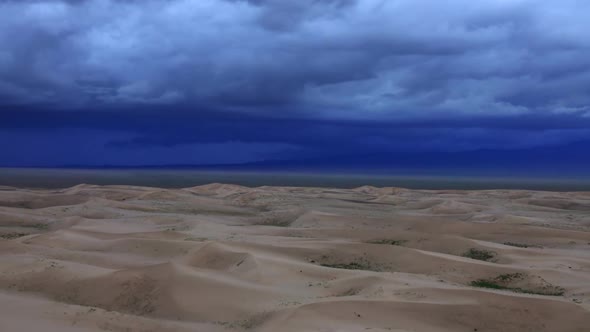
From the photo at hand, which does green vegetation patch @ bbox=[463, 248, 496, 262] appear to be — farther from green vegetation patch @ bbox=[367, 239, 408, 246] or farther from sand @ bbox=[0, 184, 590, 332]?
green vegetation patch @ bbox=[367, 239, 408, 246]

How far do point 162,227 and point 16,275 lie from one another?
10.1m

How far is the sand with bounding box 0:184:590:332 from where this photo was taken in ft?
30.3

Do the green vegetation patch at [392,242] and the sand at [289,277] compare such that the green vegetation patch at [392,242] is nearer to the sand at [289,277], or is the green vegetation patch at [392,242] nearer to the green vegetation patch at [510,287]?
the sand at [289,277]

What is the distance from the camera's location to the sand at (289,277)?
9242 mm

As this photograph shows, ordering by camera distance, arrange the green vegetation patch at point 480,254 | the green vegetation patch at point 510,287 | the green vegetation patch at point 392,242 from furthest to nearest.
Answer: the green vegetation patch at point 392,242 → the green vegetation patch at point 480,254 → the green vegetation patch at point 510,287

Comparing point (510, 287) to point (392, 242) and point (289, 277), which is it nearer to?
point (289, 277)

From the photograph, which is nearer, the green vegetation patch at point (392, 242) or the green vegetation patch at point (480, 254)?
the green vegetation patch at point (480, 254)

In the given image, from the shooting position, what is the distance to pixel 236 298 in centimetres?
1064

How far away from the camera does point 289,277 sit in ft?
41.9

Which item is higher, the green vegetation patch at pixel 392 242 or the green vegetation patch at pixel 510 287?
the green vegetation patch at pixel 392 242

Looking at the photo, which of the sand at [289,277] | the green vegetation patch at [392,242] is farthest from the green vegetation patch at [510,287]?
the green vegetation patch at [392,242]

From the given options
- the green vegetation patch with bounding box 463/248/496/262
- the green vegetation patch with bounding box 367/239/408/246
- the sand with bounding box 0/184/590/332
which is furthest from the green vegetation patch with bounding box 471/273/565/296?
the green vegetation patch with bounding box 367/239/408/246

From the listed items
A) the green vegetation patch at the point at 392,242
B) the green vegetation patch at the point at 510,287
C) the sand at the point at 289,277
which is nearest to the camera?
the sand at the point at 289,277

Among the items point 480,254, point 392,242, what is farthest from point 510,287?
point 392,242
